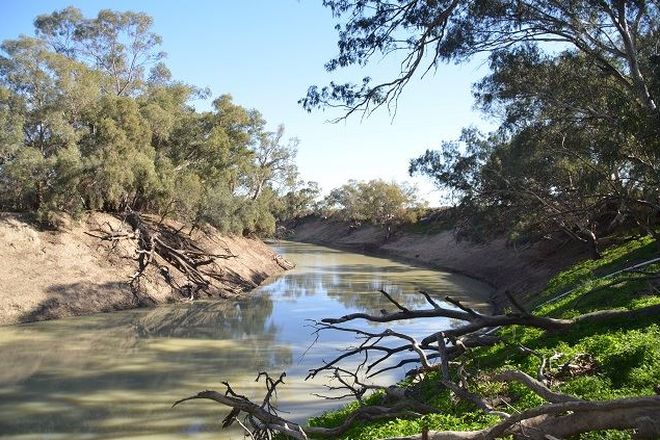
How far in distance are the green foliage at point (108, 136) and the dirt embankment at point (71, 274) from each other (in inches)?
43.0

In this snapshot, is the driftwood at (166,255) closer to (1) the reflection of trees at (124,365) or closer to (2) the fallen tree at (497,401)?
(1) the reflection of trees at (124,365)

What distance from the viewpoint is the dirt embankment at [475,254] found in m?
26.1

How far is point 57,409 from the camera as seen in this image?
9.70 metres

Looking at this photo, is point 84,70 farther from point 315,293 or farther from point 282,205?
point 282,205

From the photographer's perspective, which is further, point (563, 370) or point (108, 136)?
point (108, 136)

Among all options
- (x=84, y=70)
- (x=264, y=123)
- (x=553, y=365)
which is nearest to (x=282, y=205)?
(x=264, y=123)

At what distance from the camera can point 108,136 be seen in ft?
73.9

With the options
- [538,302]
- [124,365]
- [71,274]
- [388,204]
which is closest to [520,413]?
[124,365]

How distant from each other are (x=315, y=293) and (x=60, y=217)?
38.8 feet

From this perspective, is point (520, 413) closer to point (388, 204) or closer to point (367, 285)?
point (367, 285)

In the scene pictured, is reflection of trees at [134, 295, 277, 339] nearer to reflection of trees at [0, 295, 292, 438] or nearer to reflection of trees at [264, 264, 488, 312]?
reflection of trees at [0, 295, 292, 438]

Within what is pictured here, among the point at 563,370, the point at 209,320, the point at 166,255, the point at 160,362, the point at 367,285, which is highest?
the point at 166,255

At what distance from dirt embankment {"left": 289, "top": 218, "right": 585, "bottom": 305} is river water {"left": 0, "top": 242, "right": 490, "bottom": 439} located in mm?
4352

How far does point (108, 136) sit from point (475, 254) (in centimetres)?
2588
